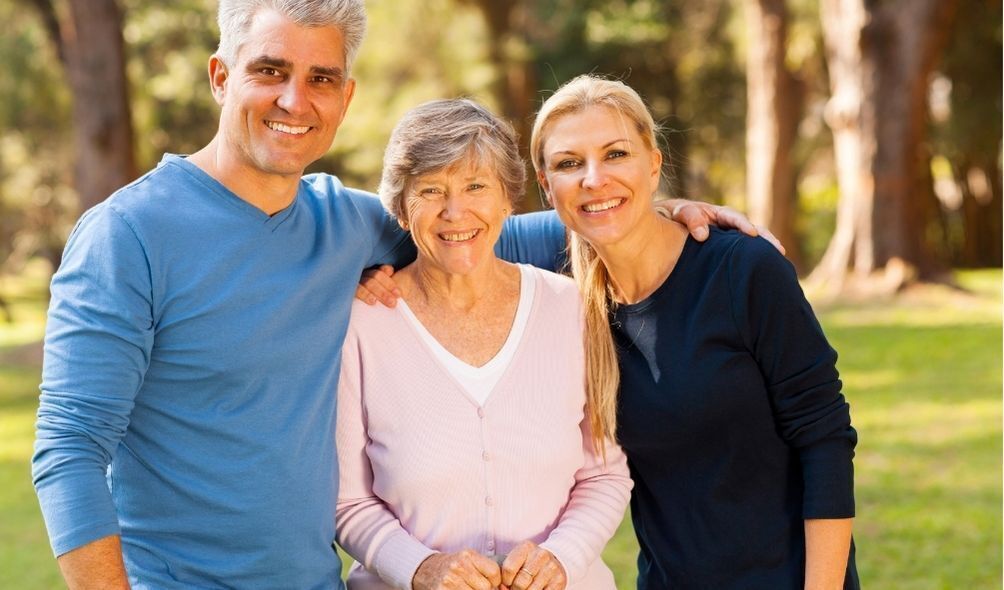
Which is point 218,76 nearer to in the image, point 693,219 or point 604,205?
point 604,205

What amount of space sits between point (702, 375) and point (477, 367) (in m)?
0.56

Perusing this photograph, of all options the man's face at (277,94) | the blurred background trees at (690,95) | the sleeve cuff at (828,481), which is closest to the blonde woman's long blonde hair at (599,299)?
the sleeve cuff at (828,481)

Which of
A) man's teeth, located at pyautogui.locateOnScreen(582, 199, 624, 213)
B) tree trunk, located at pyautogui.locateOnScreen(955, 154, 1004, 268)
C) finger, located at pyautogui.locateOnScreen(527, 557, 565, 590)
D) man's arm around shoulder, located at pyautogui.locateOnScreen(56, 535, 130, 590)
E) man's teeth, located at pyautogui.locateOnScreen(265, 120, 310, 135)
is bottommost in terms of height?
tree trunk, located at pyautogui.locateOnScreen(955, 154, 1004, 268)

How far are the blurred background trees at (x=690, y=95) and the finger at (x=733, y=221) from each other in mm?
7987

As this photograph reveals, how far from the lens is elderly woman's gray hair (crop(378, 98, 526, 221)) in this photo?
2779 millimetres

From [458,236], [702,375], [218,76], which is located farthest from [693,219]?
[218,76]

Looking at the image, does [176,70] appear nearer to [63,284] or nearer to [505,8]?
[505,8]

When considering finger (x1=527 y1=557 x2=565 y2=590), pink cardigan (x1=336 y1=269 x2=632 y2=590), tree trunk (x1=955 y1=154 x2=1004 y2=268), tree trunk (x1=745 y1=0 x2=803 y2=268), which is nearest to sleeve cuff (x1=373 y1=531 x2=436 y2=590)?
pink cardigan (x1=336 y1=269 x2=632 y2=590)

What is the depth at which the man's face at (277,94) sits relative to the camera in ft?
8.42

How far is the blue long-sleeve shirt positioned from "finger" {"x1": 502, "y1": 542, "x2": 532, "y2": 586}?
0.41 m

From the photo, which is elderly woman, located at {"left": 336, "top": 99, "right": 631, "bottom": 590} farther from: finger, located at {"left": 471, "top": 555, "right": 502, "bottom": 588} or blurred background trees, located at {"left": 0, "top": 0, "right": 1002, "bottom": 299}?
blurred background trees, located at {"left": 0, "top": 0, "right": 1002, "bottom": 299}

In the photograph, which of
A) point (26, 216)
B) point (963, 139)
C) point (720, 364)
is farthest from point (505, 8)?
point (720, 364)

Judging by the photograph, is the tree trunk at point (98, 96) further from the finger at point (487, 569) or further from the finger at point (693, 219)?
the finger at point (487, 569)

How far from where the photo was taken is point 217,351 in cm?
244
